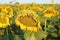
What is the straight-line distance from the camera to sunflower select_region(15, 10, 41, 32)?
1732 mm

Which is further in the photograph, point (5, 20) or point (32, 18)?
point (5, 20)

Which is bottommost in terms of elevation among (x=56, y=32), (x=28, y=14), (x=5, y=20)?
(x=56, y=32)

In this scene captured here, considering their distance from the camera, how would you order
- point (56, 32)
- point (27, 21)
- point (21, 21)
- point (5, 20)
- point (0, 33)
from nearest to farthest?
point (27, 21) → point (21, 21) → point (5, 20) → point (0, 33) → point (56, 32)

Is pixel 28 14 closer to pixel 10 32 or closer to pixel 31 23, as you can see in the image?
pixel 31 23

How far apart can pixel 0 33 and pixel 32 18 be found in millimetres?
1377

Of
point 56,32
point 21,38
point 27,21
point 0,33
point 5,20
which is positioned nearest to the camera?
point 27,21

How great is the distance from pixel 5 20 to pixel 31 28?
778 millimetres

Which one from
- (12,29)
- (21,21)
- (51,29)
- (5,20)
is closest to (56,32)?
(51,29)

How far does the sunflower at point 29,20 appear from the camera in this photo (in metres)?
1.73

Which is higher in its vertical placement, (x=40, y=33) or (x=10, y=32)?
(x=40, y=33)

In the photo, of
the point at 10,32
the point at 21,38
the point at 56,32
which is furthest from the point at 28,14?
the point at 56,32

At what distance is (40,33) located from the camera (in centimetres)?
174

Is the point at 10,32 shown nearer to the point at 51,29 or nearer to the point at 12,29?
the point at 12,29

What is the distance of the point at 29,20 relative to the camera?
1.74 meters
